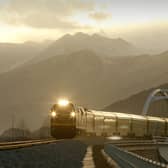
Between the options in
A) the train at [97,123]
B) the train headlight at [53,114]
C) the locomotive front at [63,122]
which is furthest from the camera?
the train headlight at [53,114]

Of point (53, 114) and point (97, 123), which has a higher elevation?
point (53, 114)

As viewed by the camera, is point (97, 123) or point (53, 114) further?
point (97, 123)

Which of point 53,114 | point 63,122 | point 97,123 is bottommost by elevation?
point 63,122

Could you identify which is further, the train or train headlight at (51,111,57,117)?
train headlight at (51,111,57,117)

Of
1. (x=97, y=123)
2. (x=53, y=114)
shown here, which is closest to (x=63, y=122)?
(x=53, y=114)

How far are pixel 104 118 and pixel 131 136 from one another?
16552 mm

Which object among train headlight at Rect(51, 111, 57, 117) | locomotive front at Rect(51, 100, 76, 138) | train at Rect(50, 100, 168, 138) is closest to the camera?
locomotive front at Rect(51, 100, 76, 138)

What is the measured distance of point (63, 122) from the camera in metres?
70.9

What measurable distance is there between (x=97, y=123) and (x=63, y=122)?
545 inches

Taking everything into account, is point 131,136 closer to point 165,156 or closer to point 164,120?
point 164,120

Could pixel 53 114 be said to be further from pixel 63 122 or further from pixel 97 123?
pixel 97 123

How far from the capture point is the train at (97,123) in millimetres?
71125

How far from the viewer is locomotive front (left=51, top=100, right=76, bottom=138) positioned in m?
70.8

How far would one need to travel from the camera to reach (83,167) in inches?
1278
